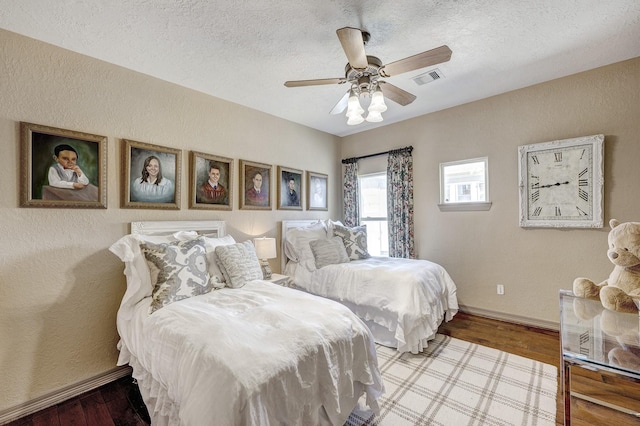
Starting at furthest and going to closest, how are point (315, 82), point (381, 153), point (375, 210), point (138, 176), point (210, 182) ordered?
point (375, 210) → point (381, 153) → point (210, 182) → point (138, 176) → point (315, 82)

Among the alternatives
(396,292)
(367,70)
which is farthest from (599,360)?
(367,70)

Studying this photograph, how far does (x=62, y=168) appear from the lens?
2205mm

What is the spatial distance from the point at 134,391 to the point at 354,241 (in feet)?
8.68

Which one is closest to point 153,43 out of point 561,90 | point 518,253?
point 561,90

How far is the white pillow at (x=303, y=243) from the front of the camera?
3480mm

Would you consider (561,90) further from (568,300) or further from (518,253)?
(568,300)

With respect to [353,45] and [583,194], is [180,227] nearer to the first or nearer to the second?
[353,45]

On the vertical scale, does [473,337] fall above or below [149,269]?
below

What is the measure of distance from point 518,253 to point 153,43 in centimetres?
421

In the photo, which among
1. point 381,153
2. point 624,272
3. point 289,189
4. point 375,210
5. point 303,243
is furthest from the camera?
point 375,210

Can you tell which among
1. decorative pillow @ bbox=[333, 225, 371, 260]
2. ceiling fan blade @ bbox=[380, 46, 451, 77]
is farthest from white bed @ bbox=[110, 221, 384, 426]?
ceiling fan blade @ bbox=[380, 46, 451, 77]

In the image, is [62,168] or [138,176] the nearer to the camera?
[62,168]

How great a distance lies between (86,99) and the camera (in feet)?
7.65

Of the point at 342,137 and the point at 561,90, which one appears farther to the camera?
the point at 342,137
